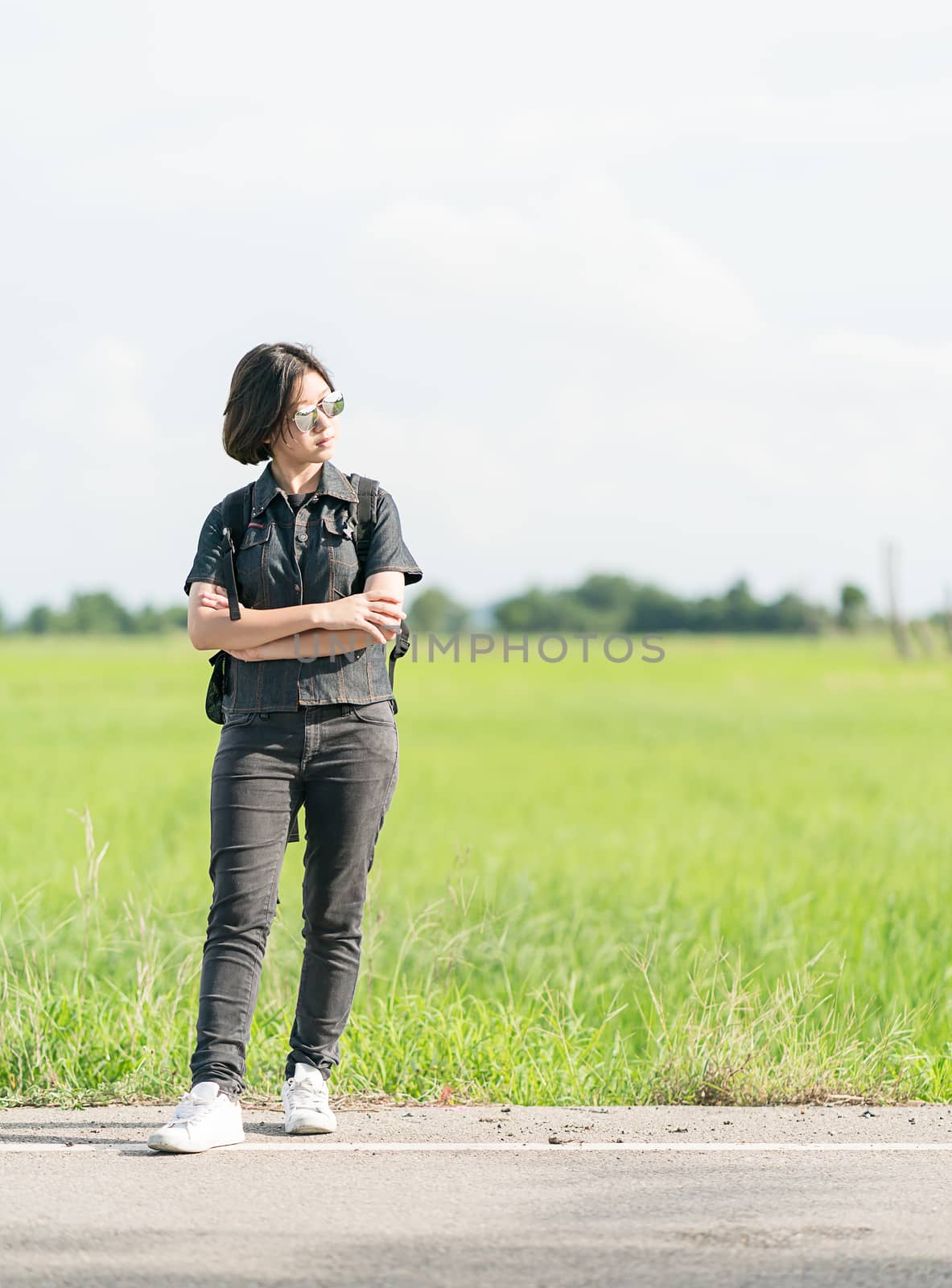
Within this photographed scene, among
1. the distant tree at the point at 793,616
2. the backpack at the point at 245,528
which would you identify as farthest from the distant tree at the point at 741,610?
the backpack at the point at 245,528

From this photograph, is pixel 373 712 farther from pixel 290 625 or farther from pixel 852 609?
pixel 852 609

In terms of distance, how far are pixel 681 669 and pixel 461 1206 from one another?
57.2m

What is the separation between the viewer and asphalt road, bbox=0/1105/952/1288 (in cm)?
340

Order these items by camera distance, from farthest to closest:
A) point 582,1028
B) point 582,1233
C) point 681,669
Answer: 1. point 681,669
2. point 582,1028
3. point 582,1233

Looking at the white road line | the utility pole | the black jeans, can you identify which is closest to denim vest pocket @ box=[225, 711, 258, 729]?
the black jeans

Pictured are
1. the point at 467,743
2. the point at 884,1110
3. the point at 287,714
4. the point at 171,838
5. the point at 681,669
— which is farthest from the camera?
the point at 681,669

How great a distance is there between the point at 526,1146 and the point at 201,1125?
0.96 metres

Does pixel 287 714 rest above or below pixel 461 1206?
above

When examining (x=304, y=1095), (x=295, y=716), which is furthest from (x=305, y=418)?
(x=304, y=1095)

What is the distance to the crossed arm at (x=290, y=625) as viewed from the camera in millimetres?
4535

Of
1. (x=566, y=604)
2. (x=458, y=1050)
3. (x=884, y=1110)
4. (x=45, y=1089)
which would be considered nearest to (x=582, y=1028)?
(x=458, y=1050)

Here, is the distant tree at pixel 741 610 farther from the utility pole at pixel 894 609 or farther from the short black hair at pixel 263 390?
the short black hair at pixel 263 390

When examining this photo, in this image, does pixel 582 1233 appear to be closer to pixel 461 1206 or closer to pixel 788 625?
pixel 461 1206

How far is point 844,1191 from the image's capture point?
399 centimetres
